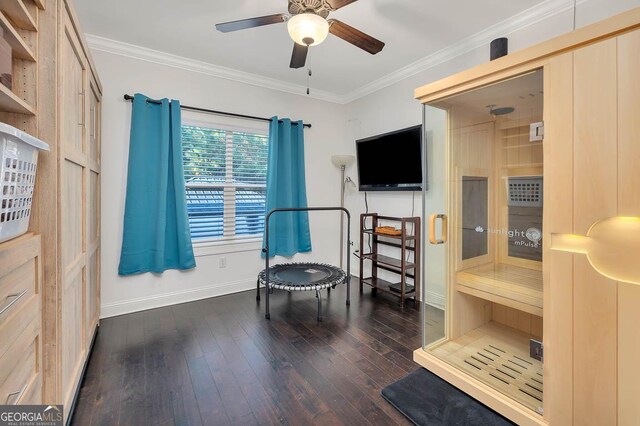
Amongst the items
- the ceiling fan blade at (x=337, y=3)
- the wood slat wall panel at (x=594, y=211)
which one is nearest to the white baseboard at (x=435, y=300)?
the wood slat wall panel at (x=594, y=211)

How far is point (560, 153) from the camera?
133 cm

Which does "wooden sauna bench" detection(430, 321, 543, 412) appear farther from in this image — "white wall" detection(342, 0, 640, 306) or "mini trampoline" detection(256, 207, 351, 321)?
"mini trampoline" detection(256, 207, 351, 321)

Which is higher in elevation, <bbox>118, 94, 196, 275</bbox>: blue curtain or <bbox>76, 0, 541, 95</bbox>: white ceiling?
<bbox>76, 0, 541, 95</bbox>: white ceiling

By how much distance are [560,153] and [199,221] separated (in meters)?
3.18

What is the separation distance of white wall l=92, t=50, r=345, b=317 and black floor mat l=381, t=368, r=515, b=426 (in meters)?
2.30

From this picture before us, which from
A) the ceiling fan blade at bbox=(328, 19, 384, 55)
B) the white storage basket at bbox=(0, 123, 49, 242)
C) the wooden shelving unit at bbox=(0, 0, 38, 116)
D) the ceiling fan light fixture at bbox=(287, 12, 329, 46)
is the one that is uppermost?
the ceiling fan blade at bbox=(328, 19, 384, 55)

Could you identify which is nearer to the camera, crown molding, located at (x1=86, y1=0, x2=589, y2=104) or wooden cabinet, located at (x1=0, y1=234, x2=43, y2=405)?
wooden cabinet, located at (x1=0, y1=234, x2=43, y2=405)

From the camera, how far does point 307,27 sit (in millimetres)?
1772

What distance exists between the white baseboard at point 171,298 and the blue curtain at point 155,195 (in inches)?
12.1

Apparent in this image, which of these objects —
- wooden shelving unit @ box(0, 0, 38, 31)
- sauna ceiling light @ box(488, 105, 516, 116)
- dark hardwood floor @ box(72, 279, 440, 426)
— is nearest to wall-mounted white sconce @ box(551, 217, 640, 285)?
sauna ceiling light @ box(488, 105, 516, 116)

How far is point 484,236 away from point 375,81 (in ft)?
8.06

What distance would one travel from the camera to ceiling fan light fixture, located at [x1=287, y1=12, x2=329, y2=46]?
1748 mm

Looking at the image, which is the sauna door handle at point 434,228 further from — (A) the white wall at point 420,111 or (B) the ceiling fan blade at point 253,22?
(B) the ceiling fan blade at point 253,22

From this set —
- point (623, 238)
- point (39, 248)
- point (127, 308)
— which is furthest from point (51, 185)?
point (623, 238)
